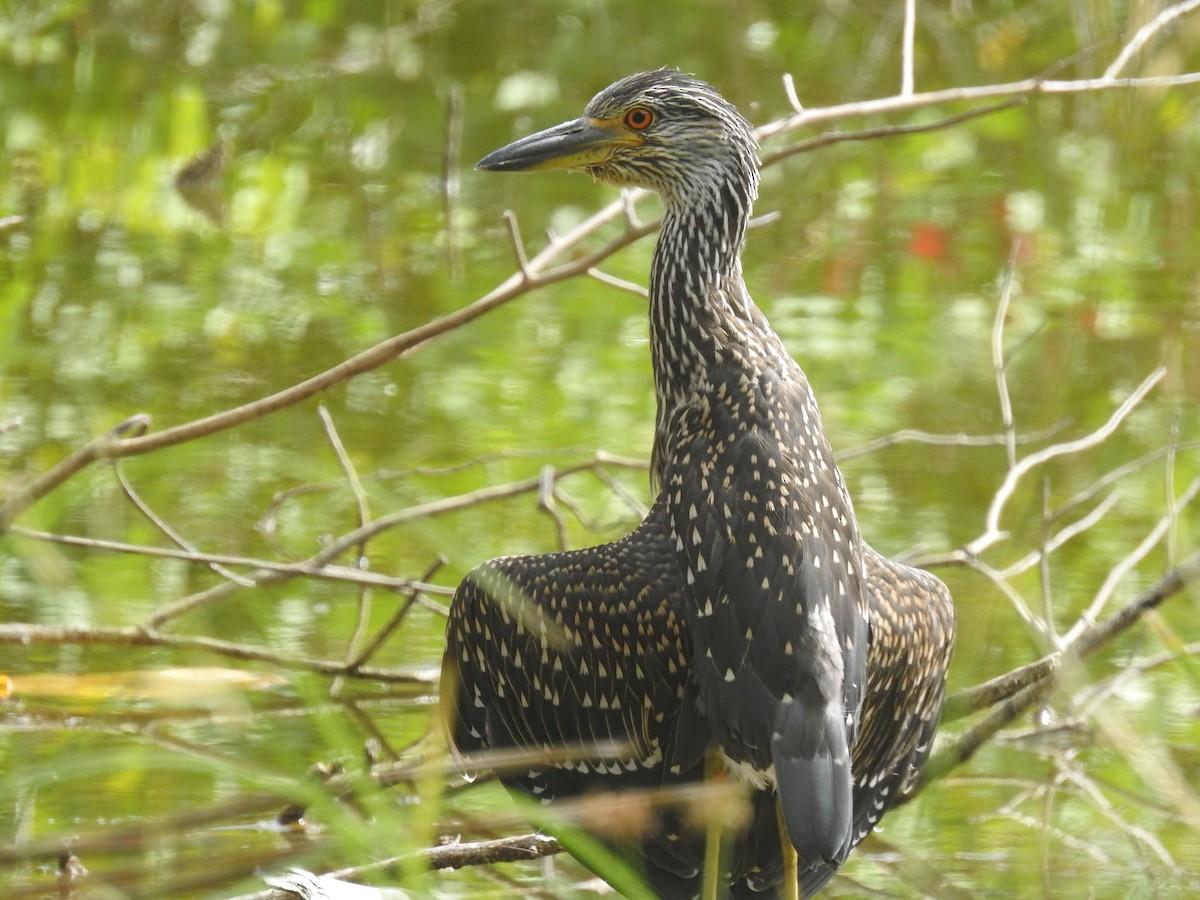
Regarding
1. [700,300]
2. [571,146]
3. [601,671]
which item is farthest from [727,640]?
[571,146]

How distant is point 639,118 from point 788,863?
1.89 m

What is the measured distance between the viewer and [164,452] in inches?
286

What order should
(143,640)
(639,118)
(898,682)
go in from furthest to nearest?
(143,640) < (639,118) < (898,682)

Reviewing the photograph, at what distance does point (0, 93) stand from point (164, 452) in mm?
5616

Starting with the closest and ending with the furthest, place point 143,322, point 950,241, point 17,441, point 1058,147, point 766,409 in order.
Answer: point 766,409 → point 17,441 → point 143,322 → point 950,241 → point 1058,147

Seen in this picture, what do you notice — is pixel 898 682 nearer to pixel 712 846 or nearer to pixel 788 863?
pixel 788 863

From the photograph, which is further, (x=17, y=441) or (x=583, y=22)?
(x=583, y=22)

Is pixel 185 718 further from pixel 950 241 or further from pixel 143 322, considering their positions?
pixel 950 241

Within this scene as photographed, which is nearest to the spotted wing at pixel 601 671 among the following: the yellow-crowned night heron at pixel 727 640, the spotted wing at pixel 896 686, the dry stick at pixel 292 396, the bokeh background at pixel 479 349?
the yellow-crowned night heron at pixel 727 640

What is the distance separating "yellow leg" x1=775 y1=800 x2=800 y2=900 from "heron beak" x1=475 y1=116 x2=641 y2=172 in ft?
5.74

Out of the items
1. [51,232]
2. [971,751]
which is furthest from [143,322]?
[971,751]

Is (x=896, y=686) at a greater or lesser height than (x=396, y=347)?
lesser

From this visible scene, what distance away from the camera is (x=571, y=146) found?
4859mm

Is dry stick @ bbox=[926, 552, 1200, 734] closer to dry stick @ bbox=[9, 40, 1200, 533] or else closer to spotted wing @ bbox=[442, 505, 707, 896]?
spotted wing @ bbox=[442, 505, 707, 896]
